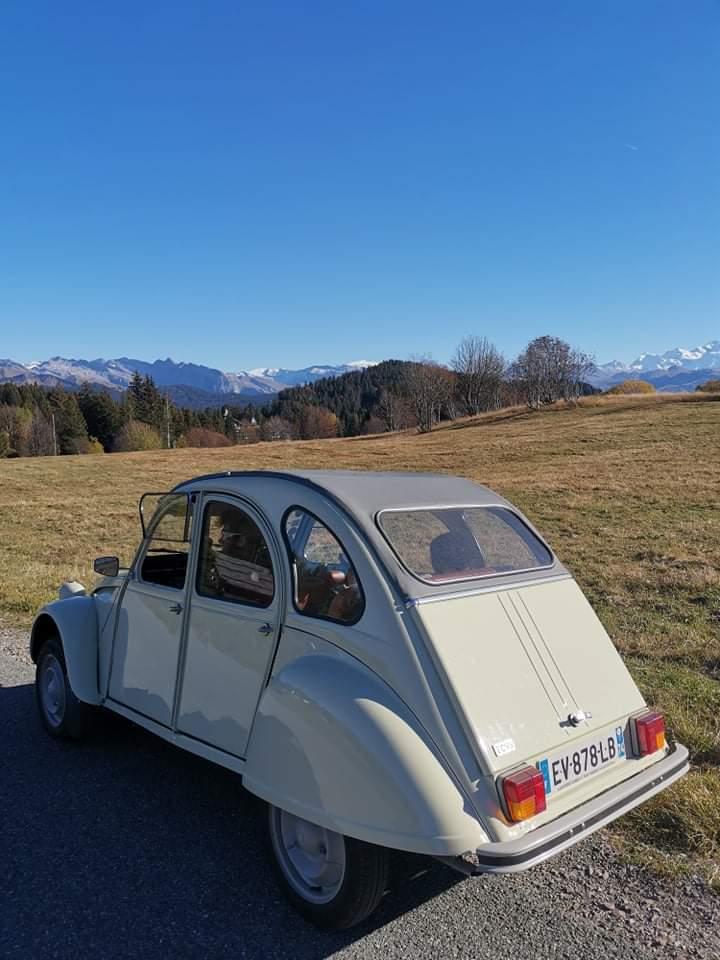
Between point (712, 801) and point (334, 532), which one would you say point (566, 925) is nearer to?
point (712, 801)

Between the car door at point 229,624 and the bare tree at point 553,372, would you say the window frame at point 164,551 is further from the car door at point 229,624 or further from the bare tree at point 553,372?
the bare tree at point 553,372

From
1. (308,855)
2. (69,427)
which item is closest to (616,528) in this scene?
(308,855)

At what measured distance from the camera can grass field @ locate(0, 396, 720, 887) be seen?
4449 mm

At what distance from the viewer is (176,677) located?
3.80 m

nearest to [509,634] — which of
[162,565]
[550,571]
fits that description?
[550,571]

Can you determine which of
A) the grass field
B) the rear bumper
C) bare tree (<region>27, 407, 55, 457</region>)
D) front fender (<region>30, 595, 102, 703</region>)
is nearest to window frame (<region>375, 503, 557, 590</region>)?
the rear bumper

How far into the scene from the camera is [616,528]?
1455cm

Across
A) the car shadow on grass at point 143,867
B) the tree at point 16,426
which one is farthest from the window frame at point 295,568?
the tree at point 16,426

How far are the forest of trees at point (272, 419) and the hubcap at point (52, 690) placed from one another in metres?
67.4

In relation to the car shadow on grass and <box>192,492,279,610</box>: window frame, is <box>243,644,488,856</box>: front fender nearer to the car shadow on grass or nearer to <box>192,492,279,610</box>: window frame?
<box>192,492,279,610</box>: window frame

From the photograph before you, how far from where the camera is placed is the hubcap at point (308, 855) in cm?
292

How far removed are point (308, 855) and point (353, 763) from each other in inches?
28.0

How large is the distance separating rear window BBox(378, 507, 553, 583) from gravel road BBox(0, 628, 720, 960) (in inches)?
53.2

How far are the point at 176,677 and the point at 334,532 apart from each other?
1.30 metres
